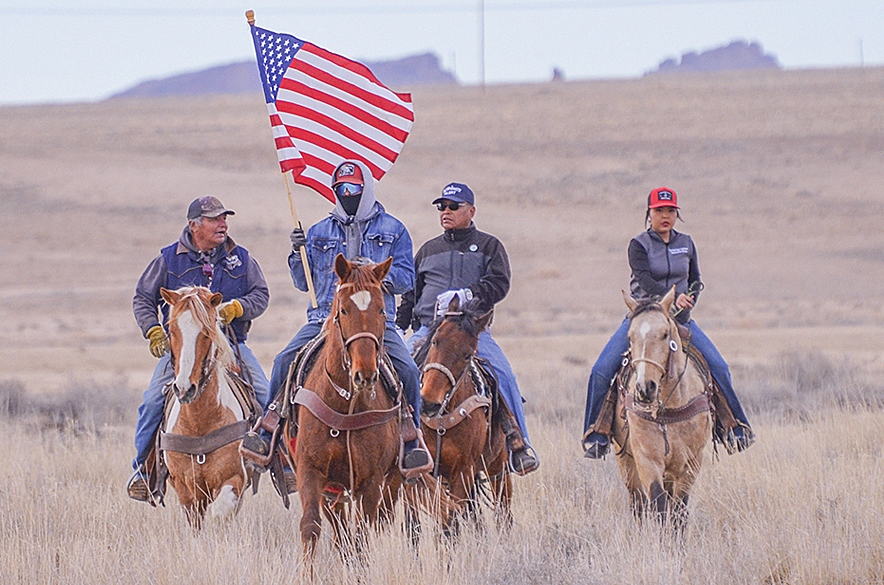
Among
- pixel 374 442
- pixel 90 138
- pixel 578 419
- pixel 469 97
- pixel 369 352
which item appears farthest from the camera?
pixel 469 97

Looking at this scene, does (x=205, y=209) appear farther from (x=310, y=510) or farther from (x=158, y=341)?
(x=310, y=510)

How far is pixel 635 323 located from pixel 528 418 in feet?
24.2

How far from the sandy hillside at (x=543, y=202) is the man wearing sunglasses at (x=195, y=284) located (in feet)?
41.1

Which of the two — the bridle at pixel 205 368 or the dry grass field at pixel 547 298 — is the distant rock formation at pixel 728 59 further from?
the bridle at pixel 205 368

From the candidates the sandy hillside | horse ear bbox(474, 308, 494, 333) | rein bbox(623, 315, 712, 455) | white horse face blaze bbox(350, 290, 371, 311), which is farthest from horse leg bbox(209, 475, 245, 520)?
the sandy hillside

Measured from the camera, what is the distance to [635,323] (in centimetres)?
863

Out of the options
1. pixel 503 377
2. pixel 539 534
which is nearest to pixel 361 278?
pixel 539 534

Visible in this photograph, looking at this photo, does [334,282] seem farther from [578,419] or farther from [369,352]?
[578,419]

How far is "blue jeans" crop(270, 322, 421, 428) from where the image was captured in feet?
25.4

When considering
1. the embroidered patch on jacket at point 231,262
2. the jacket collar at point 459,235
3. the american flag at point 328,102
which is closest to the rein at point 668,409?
the jacket collar at point 459,235

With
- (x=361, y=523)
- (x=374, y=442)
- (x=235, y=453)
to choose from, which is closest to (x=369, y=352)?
(x=374, y=442)

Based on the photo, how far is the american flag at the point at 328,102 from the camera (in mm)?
9609

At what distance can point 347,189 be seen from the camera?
25.8 feet

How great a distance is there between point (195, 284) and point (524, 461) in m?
2.99
